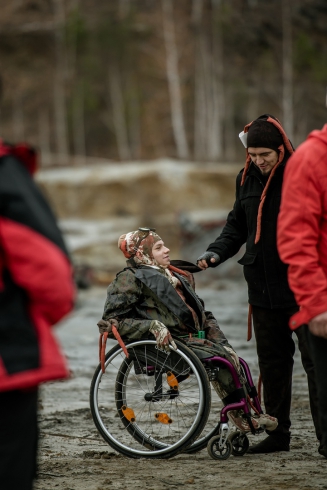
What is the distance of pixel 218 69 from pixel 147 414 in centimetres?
3894

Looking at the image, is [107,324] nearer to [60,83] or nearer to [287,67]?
[287,67]

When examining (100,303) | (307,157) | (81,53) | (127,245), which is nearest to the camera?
(307,157)

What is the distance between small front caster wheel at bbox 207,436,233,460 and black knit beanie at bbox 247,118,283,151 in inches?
65.0

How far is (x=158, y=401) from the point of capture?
4.89 metres

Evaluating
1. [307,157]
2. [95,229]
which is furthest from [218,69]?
[307,157]

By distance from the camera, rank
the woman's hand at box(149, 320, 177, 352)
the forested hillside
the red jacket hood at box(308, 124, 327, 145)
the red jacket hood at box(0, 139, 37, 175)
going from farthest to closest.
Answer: the forested hillside
the woman's hand at box(149, 320, 177, 352)
the red jacket hood at box(308, 124, 327, 145)
the red jacket hood at box(0, 139, 37, 175)

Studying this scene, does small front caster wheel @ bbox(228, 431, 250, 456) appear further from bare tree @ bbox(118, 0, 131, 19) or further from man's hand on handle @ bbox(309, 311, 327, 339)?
bare tree @ bbox(118, 0, 131, 19)

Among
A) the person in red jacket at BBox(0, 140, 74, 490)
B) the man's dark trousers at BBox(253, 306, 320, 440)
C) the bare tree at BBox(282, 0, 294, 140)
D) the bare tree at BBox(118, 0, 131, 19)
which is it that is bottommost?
the man's dark trousers at BBox(253, 306, 320, 440)

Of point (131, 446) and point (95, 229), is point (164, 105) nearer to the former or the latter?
point (95, 229)

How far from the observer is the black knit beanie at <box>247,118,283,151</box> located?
4.71m

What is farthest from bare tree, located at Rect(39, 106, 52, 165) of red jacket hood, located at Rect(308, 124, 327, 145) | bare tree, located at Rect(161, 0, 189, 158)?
red jacket hood, located at Rect(308, 124, 327, 145)

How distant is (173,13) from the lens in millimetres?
43312

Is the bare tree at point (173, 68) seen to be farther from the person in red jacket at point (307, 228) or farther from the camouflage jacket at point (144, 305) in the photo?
the person in red jacket at point (307, 228)

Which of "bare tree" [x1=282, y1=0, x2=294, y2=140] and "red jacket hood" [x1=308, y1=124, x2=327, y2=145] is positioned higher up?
"bare tree" [x1=282, y1=0, x2=294, y2=140]
